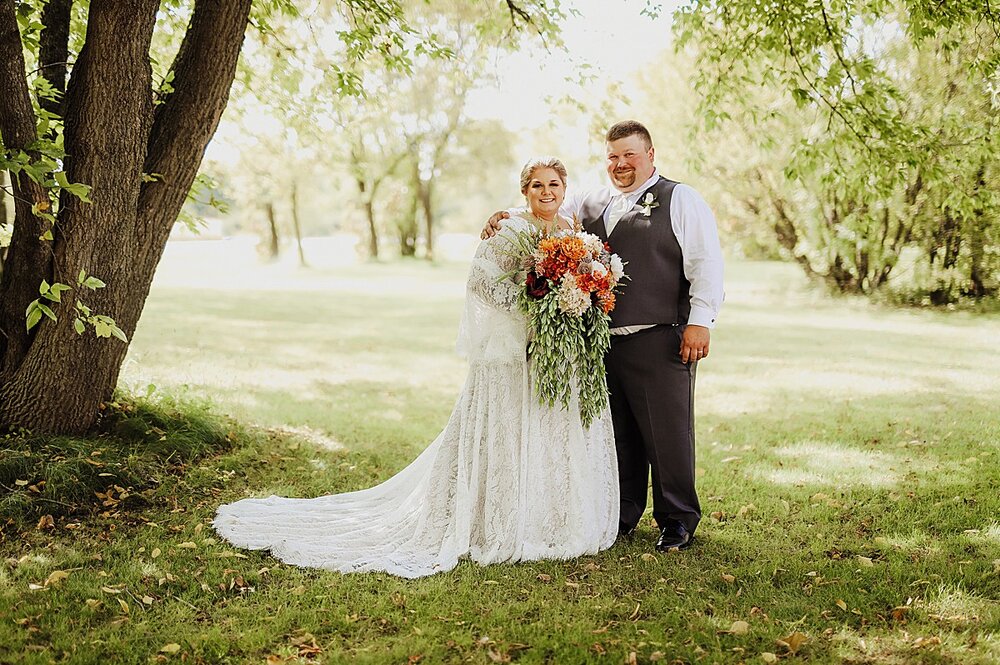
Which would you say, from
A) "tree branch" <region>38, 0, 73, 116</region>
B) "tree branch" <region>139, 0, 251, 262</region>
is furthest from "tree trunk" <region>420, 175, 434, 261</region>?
"tree branch" <region>139, 0, 251, 262</region>

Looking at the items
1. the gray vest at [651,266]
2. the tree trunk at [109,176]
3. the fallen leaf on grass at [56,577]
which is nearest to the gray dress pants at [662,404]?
the gray vest at [651,266]

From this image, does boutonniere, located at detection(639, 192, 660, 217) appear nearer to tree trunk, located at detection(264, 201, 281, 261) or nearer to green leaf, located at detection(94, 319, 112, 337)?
green leaf, located at detection(94, 319, 112, 337)

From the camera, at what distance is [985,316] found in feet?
50.0

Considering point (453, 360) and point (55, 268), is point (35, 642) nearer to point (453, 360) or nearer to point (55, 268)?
point (55, 268)

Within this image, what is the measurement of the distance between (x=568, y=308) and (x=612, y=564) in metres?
1.34

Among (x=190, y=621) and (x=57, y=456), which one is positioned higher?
(x=57, y=456)

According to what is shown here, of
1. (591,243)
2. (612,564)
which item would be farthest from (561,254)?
(612,564)

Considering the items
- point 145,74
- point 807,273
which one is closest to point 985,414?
point 145,74

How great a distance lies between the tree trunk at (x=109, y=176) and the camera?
15.7ft

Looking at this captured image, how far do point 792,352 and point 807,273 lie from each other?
8.38 metres

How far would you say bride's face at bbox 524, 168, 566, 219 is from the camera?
14.1 ft

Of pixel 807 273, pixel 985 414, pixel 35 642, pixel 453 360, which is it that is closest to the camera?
pixel 35 642

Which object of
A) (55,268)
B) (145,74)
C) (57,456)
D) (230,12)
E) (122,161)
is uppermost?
(230,12)

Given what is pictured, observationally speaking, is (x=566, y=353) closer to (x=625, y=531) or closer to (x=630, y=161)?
(x=630, y=161)
